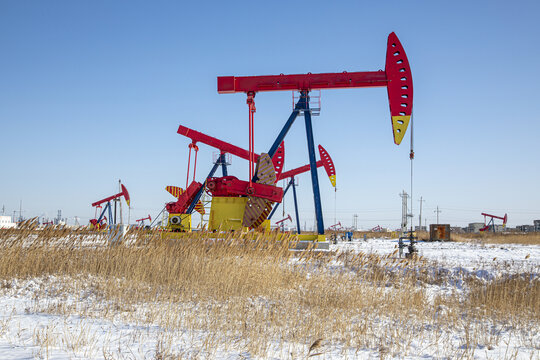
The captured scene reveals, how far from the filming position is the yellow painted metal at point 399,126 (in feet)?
34.8

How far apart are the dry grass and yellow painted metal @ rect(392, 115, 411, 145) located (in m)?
3.97

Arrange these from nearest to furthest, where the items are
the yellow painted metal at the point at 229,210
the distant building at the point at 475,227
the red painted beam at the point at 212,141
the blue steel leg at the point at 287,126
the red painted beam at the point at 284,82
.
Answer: the red painted beam at the point at 284,82
the blue steel leg at the point at 287,126
the yellow painted metal at the point at 229,210
the red painted beam at the point at 212,141
the distant building at the point at 475,227

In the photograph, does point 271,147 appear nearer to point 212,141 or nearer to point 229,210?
point 229,210

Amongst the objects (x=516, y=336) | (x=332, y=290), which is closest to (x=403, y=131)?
(x=332, y=290)

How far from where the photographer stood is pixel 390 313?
512 centimetres

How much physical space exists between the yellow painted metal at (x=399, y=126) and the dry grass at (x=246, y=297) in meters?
3.97

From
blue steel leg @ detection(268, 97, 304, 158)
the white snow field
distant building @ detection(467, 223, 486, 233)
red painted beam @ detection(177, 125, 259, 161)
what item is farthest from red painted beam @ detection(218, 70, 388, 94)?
distant building @ detection(467, 223, 486, 233)

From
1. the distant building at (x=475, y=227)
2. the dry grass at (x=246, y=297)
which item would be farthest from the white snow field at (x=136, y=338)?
the distant building at (x=475, y=227)

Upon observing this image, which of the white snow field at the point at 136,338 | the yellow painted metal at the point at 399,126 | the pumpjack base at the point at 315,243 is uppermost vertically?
the yellow painted metal at the point at 399,126

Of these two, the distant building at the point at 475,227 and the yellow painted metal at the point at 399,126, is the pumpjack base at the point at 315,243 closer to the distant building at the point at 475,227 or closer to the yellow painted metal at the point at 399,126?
the yellow painted metal at the point at 399,126

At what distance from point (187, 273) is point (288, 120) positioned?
7.23 metres

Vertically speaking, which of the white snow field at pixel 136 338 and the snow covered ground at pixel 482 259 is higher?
the white snow field at pixel 136 338

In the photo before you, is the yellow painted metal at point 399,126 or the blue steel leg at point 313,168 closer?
the yellow painted metal at point 399,126

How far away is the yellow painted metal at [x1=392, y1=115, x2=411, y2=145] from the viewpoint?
10.6 meters
